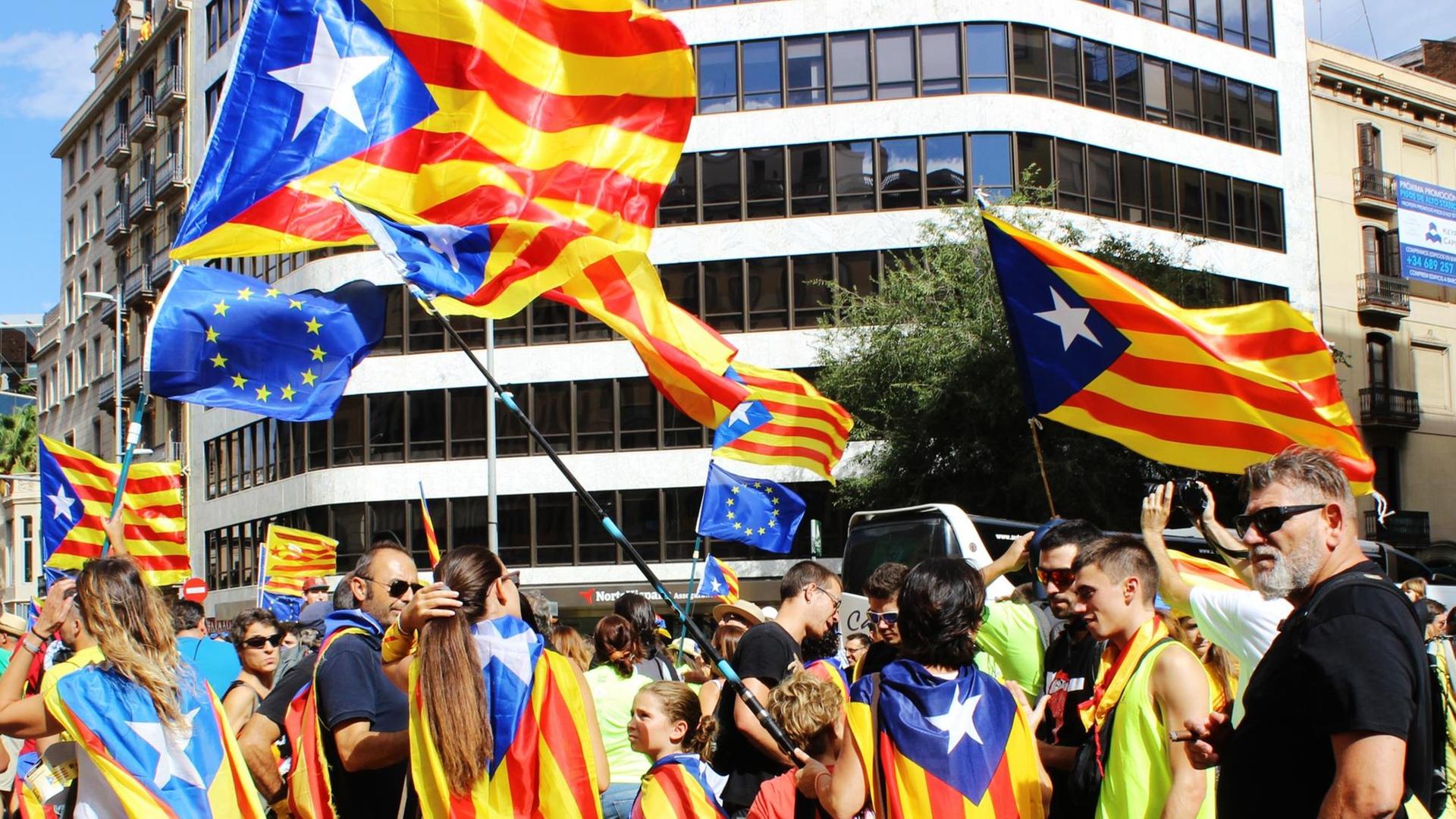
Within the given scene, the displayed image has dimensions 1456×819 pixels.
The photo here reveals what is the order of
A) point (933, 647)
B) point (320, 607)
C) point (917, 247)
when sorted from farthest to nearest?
point (917, 247)
point (320, 607)
point (933, 647)

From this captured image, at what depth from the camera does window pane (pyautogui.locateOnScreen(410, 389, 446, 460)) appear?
128 ft

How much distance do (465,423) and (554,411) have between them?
2.43 meters

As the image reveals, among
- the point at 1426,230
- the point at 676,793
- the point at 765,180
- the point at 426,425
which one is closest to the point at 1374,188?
the point at 1426,230

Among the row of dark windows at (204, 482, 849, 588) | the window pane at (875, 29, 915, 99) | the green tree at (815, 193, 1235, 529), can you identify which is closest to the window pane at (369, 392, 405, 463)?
the row of dark windows at (204, 482, 849, 588)

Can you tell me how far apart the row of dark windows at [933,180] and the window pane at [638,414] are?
4246 mm

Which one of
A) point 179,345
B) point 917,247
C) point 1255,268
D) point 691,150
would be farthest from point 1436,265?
point 179,345

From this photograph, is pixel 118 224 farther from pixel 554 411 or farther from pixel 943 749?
pixel 943 749

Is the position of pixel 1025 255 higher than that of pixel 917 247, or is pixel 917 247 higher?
pixel 917 247

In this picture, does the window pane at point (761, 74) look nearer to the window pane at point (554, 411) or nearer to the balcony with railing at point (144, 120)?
the window pane at point (554, 411)

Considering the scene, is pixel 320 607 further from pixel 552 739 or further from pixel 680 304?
pixel 680 304

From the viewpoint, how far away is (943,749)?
15.2ft

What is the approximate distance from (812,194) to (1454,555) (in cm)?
2046

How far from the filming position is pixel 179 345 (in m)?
7.40

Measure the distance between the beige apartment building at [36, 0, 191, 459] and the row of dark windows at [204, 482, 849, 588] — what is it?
10.8 metres
